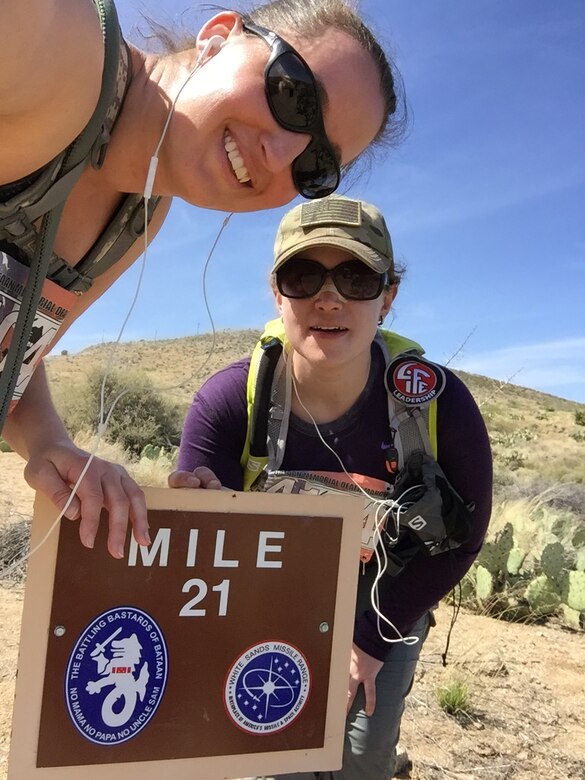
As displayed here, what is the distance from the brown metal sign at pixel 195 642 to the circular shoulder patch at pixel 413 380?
67 centimetres

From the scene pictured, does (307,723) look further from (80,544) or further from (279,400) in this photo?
(279,400)

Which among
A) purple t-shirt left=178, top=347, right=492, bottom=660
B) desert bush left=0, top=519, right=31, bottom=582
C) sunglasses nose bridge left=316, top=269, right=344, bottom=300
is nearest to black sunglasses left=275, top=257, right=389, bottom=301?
sunglasses nose bridge left=316, top=269, right=344, bottom=300

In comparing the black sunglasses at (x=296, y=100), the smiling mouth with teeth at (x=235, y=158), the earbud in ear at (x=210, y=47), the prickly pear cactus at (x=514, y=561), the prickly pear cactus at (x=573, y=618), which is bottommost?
the prickly pear cactus at (x=573, y=618)

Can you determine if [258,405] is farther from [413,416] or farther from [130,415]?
[130,415]

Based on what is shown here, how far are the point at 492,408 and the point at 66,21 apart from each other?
110ft

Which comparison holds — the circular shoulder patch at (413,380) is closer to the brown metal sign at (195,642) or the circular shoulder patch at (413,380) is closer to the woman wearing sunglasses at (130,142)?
the brown metal sign at (195,642)

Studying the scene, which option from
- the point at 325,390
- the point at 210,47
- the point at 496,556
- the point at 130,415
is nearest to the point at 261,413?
the point at 325,390

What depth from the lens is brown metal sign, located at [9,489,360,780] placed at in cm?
117

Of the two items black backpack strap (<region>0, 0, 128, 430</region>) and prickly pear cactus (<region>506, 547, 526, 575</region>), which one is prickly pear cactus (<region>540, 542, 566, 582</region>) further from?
black backpack strap (<region>0, 0, 128, 430</region>)

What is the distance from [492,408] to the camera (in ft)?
107

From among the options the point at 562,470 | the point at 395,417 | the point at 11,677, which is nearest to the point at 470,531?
the point at 395,417

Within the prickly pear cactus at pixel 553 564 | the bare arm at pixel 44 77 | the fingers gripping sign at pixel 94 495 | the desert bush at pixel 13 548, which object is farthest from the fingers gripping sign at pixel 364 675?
the prickly pear cactus at pixel 553 564

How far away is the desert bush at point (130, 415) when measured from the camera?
10.8 meters

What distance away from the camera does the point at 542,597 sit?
4.61 meters
